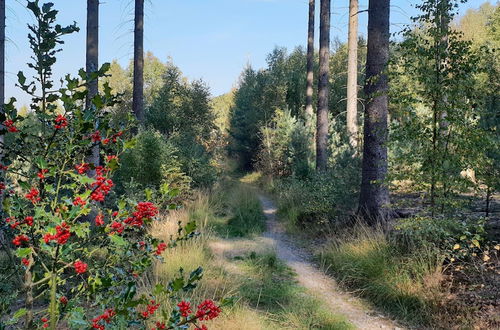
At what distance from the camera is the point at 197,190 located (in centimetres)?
1222

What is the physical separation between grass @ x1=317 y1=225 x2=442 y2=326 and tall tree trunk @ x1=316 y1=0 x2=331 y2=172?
688 cm

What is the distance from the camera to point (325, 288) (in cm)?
584

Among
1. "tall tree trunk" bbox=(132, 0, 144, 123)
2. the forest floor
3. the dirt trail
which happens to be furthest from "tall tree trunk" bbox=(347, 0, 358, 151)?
"tall tree trunk" bbox=(132, 0, 144, 123)

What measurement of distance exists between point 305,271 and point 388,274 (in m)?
1.52

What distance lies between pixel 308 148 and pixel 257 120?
8116 mm

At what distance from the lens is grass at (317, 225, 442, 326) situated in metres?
4.76

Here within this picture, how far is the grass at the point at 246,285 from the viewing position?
4227 mm

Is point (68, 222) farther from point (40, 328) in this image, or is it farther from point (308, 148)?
point (308, 148)

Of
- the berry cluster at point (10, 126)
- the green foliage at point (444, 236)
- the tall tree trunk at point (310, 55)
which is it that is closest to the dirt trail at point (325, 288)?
the green foliage at point (444, 236)

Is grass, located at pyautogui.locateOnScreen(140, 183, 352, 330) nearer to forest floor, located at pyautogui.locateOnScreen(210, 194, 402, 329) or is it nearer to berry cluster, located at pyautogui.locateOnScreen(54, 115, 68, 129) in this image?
forest floor, located at pyautogui.locateOnScreen(210, 194, 402, 329)

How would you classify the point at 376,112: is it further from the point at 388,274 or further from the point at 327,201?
the point at 388,274

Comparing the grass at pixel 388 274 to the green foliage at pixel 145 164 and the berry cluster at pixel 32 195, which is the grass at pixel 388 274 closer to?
the berry cluster at pixel 32 195

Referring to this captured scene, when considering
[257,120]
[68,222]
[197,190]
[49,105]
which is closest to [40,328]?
[68,222]

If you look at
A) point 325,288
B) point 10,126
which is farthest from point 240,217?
point 10,126
